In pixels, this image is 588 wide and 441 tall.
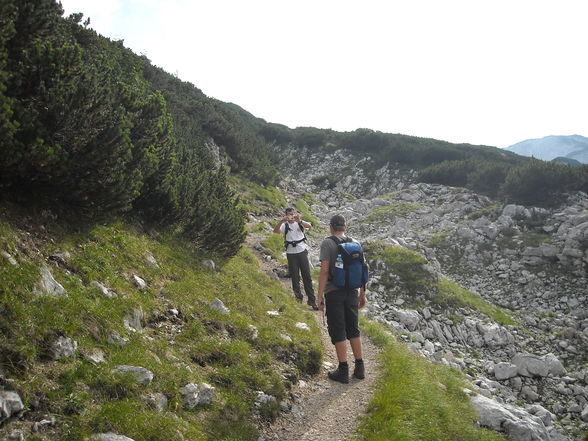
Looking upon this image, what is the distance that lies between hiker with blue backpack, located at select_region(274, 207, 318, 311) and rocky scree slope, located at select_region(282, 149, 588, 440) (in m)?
3.81

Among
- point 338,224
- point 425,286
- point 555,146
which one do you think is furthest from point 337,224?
point 555,146

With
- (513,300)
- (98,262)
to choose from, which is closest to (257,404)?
(98,262)

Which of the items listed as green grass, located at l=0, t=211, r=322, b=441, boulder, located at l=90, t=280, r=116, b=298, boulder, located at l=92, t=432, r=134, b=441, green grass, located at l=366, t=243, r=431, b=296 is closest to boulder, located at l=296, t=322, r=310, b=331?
green grass, located at l=0, t=211, r=322, b=441

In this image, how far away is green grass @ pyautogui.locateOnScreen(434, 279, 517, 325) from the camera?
15.8 meters

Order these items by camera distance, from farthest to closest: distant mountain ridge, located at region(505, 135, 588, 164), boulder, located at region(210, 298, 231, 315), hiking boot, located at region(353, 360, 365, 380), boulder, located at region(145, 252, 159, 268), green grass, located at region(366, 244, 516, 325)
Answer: distant mountain ridge, located at region(505, 135, 588, 164) < green grass, located at region(366, 244, 516, 325) < boulder, located at region(145, 252, 159, 268) < boulder, located at region(210, 298, 231, 315) < hiking boot, located at region(353, 360, 365, 380)

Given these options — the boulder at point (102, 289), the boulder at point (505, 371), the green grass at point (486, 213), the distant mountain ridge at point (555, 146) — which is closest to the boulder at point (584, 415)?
the boulder at point (505, 371)

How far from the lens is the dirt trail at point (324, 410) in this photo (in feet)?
18.5

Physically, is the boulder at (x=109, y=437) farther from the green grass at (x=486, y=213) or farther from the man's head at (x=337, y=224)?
the green grass at (x=486, y=213)

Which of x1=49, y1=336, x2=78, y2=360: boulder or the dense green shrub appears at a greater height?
the dense green shrub

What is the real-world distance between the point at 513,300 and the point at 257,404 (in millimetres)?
16537

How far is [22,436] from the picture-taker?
3.21 meters

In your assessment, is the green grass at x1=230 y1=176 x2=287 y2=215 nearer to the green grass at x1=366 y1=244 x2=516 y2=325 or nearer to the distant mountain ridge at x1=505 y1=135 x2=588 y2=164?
the green grass at x1=366 y1=244 x2=516 y2=325

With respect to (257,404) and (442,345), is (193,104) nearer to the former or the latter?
(442,345)

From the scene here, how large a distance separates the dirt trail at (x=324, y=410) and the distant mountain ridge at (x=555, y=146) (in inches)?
5678
